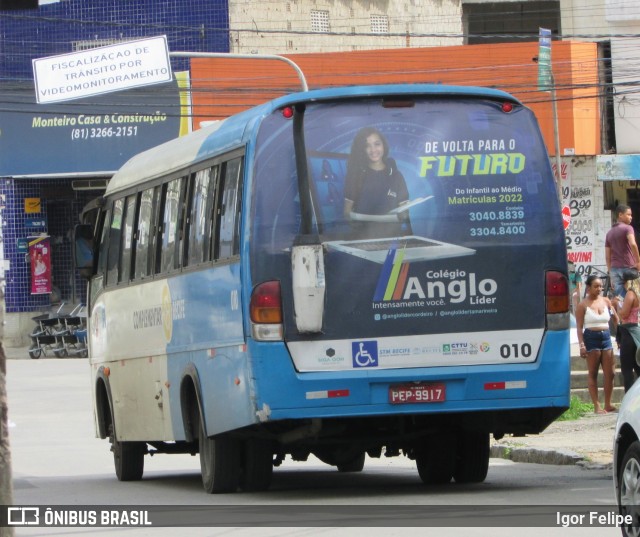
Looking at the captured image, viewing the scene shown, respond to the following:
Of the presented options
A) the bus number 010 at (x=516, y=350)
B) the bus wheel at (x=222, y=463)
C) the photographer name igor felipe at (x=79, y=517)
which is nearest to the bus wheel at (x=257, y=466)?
the bus wheel at (x=222, y=463)

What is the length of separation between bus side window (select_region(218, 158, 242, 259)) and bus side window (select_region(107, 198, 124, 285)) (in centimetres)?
330

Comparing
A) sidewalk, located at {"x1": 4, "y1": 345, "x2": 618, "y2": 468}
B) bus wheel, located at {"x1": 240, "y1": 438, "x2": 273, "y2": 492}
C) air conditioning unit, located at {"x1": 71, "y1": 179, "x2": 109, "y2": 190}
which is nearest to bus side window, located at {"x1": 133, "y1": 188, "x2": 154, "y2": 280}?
sidewalk, located at {"x1": 4, "y1": 345, "x2": 618, "y2": 468}

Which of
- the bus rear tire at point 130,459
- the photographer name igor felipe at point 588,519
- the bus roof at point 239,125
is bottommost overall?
the bus rear tire at point 130,459

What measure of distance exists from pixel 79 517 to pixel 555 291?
12.5ft

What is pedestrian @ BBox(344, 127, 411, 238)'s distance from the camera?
34.7 ft

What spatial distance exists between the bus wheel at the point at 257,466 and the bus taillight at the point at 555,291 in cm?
255

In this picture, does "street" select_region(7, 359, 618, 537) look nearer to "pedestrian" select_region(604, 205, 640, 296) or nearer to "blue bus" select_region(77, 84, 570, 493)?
"blue bus" select_region(77, 84, 570, 493)

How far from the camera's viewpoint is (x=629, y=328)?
1752 centimetres

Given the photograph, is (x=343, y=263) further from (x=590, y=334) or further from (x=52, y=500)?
(x=590, y=334)

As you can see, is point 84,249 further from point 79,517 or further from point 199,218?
point 79,517

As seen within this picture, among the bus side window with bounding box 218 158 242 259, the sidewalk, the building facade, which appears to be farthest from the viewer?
the building facade

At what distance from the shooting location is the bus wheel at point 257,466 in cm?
1173

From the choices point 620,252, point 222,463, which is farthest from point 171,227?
point 620,252

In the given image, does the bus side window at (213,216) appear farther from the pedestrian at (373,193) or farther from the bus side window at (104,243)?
the bus side window at (104,243)
